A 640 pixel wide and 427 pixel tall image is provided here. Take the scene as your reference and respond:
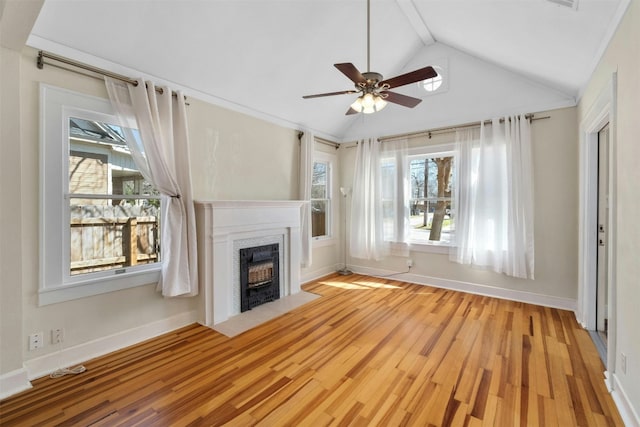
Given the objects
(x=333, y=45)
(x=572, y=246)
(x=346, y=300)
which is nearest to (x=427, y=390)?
(x=346, y=300)

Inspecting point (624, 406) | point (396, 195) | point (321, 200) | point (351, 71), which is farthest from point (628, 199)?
point (321, 200)

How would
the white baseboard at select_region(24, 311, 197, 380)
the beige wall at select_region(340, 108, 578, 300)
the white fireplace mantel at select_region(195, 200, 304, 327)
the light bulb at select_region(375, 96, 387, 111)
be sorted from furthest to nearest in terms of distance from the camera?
the beige wall at select_region(340, 108, 578, 300)
the white fireplace mantel at select_region(195, 200, 304, 327)
the light bulb at select_region(375, 96, 387, 111)
the white baseboard at select_region(24, 311, 197, 380)

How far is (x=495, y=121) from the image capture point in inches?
152

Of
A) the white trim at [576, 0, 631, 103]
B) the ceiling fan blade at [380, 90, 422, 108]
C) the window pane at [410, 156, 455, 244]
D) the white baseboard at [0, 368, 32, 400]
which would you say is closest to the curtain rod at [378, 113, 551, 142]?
the window pane at [410, 156, 455, 244]

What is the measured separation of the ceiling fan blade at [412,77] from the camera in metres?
2.10

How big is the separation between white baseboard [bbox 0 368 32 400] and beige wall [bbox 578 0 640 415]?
4.04 metres

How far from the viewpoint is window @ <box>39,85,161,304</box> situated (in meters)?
2.26

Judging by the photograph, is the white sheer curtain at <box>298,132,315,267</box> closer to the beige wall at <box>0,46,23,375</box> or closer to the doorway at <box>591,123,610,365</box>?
the beige wall at <box>0,46,23,375</box>

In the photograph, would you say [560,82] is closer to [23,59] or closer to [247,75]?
[247,75]

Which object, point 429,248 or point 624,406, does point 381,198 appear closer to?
point 429,248

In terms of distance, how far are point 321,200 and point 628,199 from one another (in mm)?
4024

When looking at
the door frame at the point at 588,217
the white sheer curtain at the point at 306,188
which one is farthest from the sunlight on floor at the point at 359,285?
the door frame at the point at 588,217

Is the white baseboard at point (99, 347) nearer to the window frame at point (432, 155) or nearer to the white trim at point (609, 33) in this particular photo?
the window frame at point (432, 155)

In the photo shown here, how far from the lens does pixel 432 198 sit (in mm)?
4578
